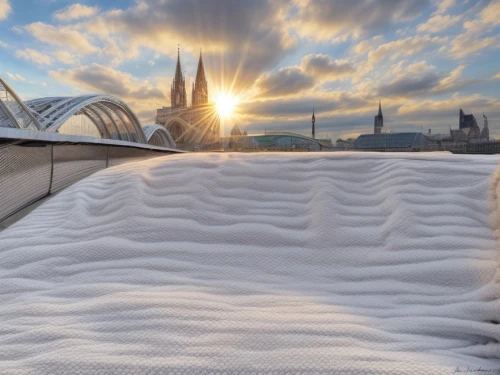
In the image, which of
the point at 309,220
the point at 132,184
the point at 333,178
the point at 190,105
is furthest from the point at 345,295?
the point at 190,105

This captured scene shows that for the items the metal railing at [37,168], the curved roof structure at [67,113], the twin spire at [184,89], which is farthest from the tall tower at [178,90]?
the metal railing at [37,168]

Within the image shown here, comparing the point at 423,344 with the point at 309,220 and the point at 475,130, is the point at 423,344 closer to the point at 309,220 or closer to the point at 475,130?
the point at 309,220

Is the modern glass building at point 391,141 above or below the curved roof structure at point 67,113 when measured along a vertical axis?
above

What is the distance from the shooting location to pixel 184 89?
5891cm

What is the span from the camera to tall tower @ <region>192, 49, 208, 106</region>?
198 feet

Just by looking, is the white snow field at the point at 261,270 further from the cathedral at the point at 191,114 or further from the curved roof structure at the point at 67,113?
the cathedral at the point at 191,114

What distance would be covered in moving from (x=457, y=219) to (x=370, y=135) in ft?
142

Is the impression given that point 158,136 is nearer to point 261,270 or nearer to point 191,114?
point 261,270

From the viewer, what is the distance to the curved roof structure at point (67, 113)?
6977 millimetres

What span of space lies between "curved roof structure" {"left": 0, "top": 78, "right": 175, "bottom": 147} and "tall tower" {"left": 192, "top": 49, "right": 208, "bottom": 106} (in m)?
41.9

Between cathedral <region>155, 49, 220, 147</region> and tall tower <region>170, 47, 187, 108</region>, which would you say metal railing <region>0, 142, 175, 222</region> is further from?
tall tower <region>170, 47, 187, 108</region>

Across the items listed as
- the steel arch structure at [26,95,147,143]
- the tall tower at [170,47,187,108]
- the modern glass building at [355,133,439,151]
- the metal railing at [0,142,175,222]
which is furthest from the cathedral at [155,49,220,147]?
the metal railing at [0,142,175,222]

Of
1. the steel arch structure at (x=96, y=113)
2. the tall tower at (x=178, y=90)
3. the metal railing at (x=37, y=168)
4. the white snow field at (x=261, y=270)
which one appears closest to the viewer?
the white snow field at (x=261, y=270)

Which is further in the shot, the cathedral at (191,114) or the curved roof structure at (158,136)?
the cathedral at (191,114)
